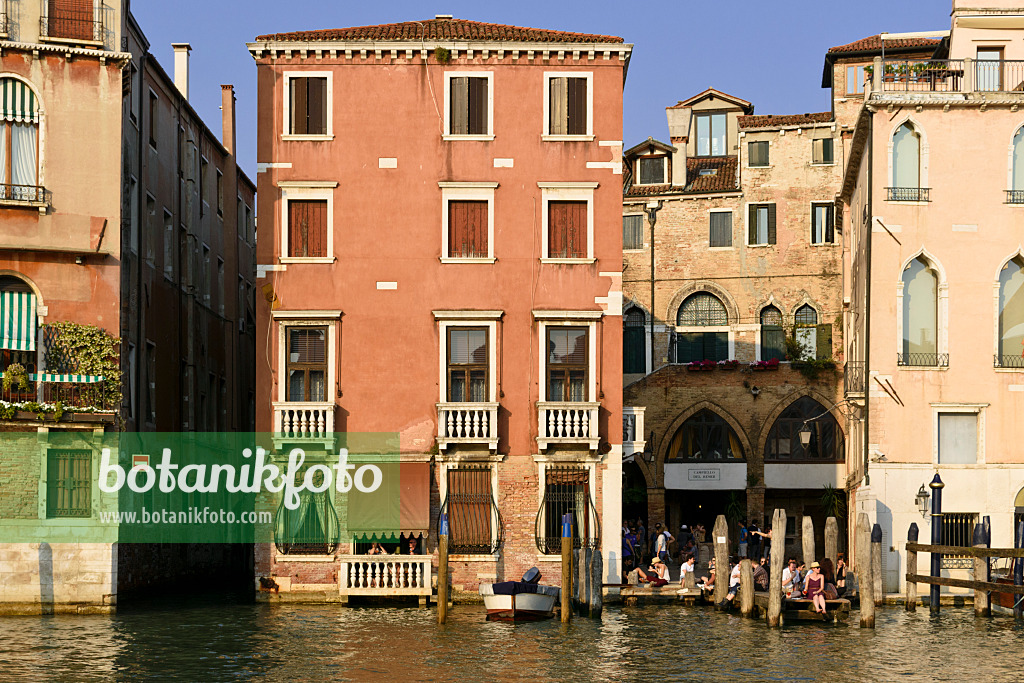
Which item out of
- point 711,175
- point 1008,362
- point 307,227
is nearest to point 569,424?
point 307,227

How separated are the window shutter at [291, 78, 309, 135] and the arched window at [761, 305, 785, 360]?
2022 cm

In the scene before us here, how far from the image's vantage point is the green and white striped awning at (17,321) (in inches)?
1073

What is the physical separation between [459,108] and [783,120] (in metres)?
18.9

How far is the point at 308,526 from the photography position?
29.7 metres

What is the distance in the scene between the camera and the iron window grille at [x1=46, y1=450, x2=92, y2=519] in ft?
90.0

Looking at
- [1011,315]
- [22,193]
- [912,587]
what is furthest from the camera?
[1011,315]

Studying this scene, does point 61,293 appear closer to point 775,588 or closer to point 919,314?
point 775,588

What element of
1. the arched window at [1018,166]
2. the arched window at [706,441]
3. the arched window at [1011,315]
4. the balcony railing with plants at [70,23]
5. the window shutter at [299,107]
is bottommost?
the arched window at [706,441]

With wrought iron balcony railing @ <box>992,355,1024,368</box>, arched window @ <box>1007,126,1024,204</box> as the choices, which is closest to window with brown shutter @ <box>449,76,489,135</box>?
arched window @ <box>1007,126,1024,204</box>

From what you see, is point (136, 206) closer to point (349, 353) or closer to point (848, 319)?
point (349, 353)

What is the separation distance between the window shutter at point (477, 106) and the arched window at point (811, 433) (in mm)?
16577

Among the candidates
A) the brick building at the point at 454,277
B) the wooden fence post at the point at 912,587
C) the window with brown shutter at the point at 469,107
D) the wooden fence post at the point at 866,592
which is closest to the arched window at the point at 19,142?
the brick building at the point at 454,277

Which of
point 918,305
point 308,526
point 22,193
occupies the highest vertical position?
point 22,193

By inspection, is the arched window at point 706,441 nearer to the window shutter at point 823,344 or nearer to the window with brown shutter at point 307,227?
the window shutter at point 823,344
